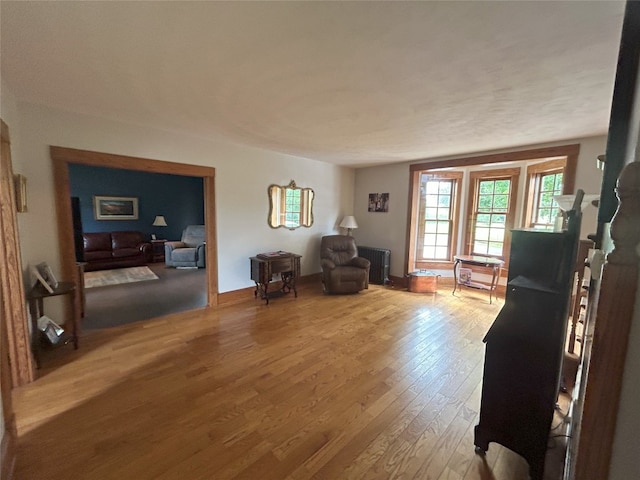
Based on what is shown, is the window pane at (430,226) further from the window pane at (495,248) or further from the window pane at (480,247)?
the window pane at (495,248)

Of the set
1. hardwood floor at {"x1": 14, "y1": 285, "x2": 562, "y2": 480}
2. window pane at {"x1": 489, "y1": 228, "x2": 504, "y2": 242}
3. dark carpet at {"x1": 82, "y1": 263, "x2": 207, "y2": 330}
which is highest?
window pane at {"x1": 489, "y1": 228, "x2": 504, "y2": 242}

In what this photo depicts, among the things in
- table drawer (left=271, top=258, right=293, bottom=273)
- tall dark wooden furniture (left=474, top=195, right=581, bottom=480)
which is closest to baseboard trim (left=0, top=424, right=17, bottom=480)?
tall dark wooden furniture (left=474, top=195, right=581, bottom=480)

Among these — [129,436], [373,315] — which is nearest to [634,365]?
[129,436]

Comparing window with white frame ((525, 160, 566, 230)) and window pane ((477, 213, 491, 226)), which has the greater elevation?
window with white frame ((525, 160, 566, 230))

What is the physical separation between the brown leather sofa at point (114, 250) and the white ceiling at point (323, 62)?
4.50 metres

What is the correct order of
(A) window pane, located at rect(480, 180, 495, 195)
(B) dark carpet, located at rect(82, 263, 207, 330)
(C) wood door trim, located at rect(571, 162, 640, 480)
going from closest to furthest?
(C) wood door trim, located at rect(571, 162, 640, 480) → (B) dark carpet, located at rect(82, 263, 207, 330) → (A) window pane, located at rect(480, 180, 495, 195)

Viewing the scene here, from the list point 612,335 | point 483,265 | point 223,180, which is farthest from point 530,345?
point 223,180

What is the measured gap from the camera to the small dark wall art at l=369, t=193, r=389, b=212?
5402 millimetres

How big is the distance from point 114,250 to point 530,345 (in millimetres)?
7586

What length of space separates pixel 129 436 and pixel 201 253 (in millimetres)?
5000

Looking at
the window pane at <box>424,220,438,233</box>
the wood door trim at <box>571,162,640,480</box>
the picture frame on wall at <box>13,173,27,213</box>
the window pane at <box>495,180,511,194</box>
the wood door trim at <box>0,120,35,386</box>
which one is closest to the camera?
the wood door trim at <box>571,162,640,480</box>

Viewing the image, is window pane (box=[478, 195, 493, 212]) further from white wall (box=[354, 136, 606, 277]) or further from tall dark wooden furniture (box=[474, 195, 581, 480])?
tall dark wooden furniture (box=[474, 195, 581, 480])

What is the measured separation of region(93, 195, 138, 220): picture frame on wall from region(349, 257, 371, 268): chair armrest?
5.96m

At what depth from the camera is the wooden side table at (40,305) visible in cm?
239
